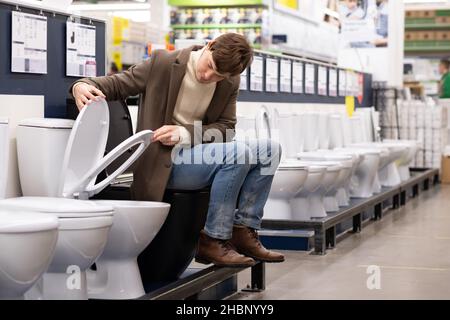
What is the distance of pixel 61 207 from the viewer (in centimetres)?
317

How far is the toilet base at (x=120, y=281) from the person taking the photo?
3578 mm

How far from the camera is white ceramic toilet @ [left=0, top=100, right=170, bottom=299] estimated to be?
3508 mm

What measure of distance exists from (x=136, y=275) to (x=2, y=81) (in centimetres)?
96

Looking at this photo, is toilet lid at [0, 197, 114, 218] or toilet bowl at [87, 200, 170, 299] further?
toilet bowl at [87, 200, 170, 299]

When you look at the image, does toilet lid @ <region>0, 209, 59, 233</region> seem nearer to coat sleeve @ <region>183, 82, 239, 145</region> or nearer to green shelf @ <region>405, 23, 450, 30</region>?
coat sleeve @ <region>183, 82, 239, 145</region>

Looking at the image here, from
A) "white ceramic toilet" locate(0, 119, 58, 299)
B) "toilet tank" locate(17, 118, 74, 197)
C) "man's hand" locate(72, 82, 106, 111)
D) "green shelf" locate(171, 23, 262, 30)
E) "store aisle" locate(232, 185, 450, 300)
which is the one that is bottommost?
"store aisle" locate(232, 185, 450, 300)

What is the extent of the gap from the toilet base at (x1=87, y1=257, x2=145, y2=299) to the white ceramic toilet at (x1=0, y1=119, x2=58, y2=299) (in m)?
0.59

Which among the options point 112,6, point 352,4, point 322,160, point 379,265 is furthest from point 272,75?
point 112,6

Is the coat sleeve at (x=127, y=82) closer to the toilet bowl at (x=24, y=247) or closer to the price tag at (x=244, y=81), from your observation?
the toilet bowl at (x=24, y=247)

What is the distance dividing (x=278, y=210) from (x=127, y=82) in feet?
7.54

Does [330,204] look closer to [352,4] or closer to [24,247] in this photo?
[24,247]

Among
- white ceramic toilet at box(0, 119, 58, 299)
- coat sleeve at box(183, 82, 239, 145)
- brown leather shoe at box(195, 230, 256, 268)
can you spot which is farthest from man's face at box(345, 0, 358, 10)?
white ceramic toilet at box(0, 119, 58, 299)
